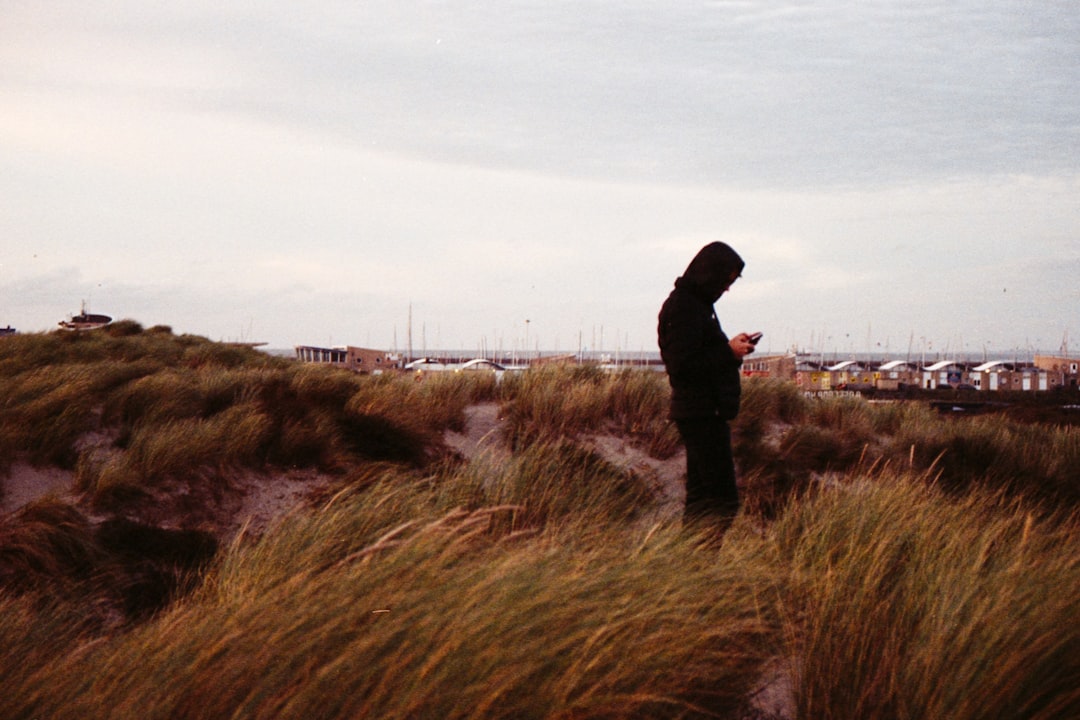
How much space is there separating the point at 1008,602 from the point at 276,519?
363 centimetres

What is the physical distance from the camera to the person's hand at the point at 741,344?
5.09m

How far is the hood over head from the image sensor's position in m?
5.31

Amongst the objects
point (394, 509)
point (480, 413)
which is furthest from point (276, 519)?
point (480, 413)

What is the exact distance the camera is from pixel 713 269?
5.30 m

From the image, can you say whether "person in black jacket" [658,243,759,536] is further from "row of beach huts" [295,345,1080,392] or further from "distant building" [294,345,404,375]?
"distant building" [294,345,404,375]

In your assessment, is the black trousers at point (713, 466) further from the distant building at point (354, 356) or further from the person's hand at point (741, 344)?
the distant building at point (354, 356)

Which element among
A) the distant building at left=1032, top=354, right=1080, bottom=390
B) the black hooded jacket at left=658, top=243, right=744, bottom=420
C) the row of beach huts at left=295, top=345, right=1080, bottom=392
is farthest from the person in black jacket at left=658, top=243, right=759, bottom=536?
the distant building at left=1032, top=354, right=1080, bottom=390

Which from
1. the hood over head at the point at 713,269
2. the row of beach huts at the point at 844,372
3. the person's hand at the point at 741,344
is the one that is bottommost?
the row of beach huts at the point at 844,372

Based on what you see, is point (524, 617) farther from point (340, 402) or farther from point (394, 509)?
point (340, 402)

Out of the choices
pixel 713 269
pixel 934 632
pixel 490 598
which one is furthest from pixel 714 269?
pixel 490 598

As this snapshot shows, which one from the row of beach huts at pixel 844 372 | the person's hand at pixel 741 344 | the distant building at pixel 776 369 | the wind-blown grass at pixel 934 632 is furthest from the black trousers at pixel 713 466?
the row of beach huts at pixel 844 372

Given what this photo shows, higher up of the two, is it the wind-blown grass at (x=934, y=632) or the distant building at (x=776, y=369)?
the distant building at (x=776, y=369)

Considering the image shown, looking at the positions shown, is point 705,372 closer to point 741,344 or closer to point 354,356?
point 741,344

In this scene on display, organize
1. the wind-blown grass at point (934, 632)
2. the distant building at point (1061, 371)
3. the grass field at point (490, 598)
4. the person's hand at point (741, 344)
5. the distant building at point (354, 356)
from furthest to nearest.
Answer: the distant building at point (1061, 371) → the distant building at point (354, 356) → the person's hand at point (741, 344) → the wind-blown grass at point (934, 632) → the grass field at point (490, 598)
